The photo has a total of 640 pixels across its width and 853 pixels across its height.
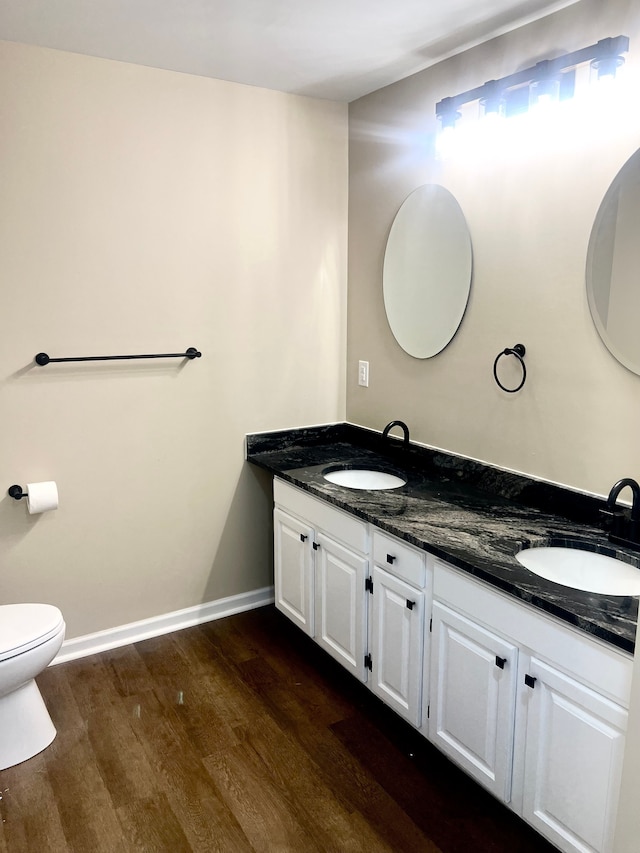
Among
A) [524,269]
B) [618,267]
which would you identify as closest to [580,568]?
[618,267]

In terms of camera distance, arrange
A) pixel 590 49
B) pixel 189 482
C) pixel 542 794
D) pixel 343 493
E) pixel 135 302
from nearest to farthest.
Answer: pixel 542 794 < pixel 590 49 < pixel 343 493 < pixel 135 302 < pixel 189 482

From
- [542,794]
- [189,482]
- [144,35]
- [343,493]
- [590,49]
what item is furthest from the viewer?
[189,482]

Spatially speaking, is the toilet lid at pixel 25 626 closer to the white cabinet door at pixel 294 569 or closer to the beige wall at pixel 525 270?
the white cabinet door at pixel 294 569

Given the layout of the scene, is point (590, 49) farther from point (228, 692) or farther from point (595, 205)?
point (228, 692)

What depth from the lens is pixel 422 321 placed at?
9.26 feet

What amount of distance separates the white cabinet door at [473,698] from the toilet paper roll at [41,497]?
149cm

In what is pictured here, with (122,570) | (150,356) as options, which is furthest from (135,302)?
(122,570)

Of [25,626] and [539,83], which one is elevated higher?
[539,83]

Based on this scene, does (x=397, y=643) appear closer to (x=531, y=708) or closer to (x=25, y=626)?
(x=531, y=708)

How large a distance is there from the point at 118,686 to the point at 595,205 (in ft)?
7.87

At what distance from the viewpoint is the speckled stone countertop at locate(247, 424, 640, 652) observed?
167 centimetres

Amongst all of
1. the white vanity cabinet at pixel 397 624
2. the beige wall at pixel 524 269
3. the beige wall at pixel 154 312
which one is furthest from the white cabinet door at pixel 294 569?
the beige wall at pixel 524 269

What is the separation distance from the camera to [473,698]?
197 centimetres

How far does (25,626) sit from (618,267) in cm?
221
